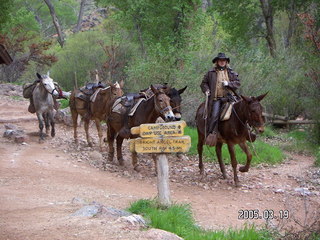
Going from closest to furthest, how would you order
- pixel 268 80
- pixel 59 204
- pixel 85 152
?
pixel 59 204 → pixel 85 152 → pixel 268 80

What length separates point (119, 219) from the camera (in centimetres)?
685

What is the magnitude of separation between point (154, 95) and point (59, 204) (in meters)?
3.97

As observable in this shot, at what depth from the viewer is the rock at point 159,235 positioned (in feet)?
20.5

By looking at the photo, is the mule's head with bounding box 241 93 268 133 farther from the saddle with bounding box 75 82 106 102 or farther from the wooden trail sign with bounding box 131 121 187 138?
the saddle with bounding box 75 82 106 102

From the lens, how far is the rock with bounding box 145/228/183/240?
624 centimetres

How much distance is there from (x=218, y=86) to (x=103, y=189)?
3.67 meters

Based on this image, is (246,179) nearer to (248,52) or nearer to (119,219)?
(119,219)

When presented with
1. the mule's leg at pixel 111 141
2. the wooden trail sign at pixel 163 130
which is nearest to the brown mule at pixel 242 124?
the wooden trail sign at pixel 163 130

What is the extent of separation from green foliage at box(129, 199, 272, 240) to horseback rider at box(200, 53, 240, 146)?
3.38 m

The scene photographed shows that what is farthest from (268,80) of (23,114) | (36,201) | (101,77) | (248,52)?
(36,201)

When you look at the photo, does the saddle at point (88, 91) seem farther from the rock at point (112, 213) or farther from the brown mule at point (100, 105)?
the rock at point (112, 213)

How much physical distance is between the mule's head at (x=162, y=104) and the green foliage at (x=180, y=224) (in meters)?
2.54

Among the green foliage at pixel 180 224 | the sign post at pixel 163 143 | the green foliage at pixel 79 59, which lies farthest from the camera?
the green foliage at pixel 79 59

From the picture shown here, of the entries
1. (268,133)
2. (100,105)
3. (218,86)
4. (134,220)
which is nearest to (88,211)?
(134,220)
